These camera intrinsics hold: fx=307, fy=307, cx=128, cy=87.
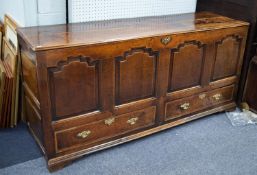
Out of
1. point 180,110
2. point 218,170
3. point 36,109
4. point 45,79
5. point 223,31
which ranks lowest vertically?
point 218,170

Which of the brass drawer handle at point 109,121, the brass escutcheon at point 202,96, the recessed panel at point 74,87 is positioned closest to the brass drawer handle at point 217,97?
the brass escutcheon at point 202,96

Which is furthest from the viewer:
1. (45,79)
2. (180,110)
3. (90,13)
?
(180,110)

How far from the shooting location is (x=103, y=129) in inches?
81.7

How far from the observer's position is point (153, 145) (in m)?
2.25

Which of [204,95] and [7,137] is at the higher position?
[204,95]

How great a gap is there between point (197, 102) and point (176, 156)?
0.55 m

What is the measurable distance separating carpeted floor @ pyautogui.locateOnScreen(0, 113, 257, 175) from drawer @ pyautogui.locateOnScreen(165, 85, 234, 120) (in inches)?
5.6

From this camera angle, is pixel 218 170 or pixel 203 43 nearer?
pixel 218 170

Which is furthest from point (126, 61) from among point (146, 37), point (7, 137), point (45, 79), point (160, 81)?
point (7, 137)

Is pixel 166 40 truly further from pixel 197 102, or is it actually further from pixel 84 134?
pixel 84 134

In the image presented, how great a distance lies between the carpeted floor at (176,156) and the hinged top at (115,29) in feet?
2.61

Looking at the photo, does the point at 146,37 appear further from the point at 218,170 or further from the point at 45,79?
the point at 218,170

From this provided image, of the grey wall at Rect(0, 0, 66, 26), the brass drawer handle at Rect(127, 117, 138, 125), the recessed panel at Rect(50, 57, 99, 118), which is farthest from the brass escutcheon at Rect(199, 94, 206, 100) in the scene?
the grey wall at Rect(0, 0, 66, 26)

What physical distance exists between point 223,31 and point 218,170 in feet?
3.36
